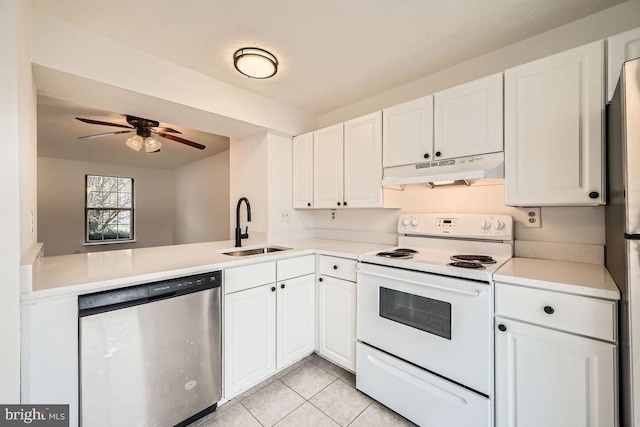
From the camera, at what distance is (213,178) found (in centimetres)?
517

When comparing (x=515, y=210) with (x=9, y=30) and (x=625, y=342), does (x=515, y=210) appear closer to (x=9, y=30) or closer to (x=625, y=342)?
(x=625, y=342)

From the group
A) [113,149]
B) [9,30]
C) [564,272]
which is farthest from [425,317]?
[113,149]

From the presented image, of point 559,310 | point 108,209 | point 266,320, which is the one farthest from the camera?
point 108,209

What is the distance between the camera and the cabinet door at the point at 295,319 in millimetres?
1934

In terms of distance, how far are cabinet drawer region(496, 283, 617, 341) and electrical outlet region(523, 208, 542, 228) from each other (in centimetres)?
71

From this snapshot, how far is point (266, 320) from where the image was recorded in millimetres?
1845

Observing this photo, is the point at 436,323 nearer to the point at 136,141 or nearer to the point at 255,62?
the point at 255,62

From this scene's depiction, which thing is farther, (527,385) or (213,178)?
(213,178)

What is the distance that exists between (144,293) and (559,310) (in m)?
1.93

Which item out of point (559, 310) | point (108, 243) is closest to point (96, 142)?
point (108, 243)

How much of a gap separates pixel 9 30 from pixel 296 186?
6.88 ft

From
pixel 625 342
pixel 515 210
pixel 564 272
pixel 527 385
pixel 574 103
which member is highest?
pixel 574 103

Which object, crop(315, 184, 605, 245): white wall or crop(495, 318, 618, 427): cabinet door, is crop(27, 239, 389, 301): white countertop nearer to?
crop(315, 184, 605, 245): white wall

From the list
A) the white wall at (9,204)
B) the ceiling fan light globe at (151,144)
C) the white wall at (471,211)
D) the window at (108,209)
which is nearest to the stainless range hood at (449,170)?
the white wall at (471,211)
